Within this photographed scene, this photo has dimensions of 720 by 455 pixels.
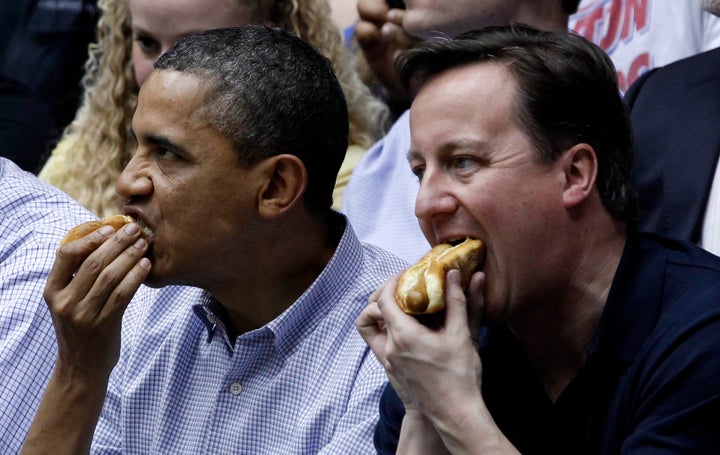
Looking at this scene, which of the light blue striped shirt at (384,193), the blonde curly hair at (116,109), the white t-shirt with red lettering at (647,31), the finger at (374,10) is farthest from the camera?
the finger at (374,10)

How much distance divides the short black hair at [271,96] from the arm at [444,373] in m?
0.61

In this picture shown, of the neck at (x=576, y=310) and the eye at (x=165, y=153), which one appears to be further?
the eye at (x=165, y=153)

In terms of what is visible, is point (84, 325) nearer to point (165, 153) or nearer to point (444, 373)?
point (165, 153)

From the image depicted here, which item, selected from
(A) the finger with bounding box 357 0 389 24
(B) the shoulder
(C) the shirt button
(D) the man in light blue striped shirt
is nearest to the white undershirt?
(B) the shoulder

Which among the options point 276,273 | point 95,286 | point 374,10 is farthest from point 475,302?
point 374,10

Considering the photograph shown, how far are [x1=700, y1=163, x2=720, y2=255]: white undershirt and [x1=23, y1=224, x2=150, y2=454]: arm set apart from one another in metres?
1.37

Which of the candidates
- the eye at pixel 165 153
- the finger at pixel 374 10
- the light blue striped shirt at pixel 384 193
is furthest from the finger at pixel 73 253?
the finger at pixel 374 10

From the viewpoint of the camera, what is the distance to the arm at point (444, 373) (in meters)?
2.50

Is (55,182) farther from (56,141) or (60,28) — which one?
(60,28)

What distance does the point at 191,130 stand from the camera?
3.09 meters

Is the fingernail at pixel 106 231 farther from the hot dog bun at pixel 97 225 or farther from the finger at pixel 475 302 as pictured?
the finger at pixel 475 302

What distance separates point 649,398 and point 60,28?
367 centimetres

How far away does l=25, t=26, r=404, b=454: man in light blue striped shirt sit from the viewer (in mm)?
3070

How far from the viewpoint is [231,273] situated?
3.15m
